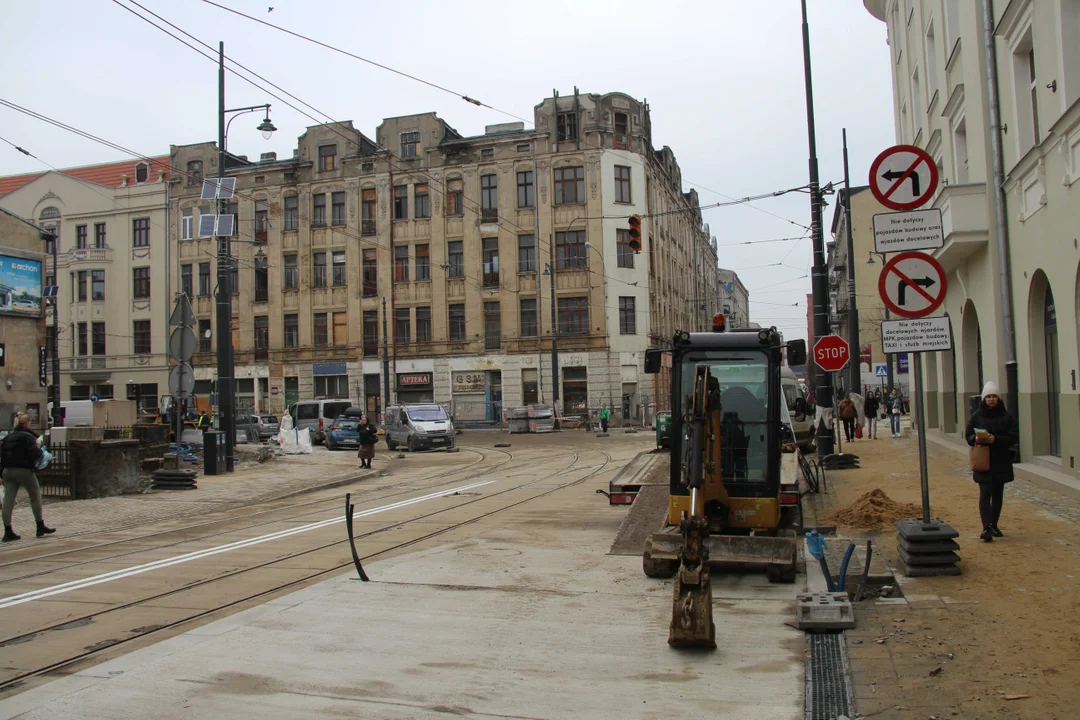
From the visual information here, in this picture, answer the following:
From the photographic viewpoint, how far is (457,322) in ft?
173

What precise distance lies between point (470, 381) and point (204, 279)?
64.7ft

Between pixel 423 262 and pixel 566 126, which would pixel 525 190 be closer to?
pixel 566 126

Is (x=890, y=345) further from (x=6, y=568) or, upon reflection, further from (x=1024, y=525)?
(x=6, y=568)

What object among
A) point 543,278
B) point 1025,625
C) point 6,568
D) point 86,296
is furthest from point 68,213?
point 1025,625

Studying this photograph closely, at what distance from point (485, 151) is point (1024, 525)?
4512cm

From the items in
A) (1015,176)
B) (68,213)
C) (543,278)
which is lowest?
(1015,176)

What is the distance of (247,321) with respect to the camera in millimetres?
56688

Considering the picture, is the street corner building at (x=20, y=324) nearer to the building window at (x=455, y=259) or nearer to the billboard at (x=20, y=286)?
the billboard at (x=20, y=286)

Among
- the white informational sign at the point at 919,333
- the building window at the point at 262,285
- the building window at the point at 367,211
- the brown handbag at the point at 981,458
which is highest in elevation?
the building window at the point at 367,211

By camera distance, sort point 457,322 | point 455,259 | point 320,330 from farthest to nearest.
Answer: point 320,330
point 455,259
point 457,322

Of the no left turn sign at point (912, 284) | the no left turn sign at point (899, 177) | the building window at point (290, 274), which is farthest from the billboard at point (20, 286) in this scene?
the no left turn sign at point (912, 284)

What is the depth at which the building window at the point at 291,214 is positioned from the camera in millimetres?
55750

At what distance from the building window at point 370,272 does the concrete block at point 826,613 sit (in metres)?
48.8

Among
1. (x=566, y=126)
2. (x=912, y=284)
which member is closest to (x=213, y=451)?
(x=912, y=284)
